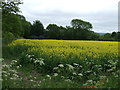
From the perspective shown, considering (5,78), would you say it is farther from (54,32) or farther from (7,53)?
(54,32)

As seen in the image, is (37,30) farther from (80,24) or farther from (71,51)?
(71,51)

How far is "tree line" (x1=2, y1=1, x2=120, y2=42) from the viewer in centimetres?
3017

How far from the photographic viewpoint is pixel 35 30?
2872 inches

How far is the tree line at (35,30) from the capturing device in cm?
3017

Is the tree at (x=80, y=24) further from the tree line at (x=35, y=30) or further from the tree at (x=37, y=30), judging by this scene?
the tree at (x=37, y=30)

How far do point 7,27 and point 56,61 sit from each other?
22105 mm

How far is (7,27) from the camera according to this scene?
31047mm

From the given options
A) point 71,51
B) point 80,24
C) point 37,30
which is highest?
point 80,24

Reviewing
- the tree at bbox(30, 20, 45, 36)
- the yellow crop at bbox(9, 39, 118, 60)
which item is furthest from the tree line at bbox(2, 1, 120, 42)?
the yellow crop at bbox(9, 39, 118, 60)

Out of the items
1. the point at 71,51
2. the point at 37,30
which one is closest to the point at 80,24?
the point at 37,30

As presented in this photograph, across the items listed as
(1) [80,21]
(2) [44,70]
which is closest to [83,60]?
(2) [44,70]

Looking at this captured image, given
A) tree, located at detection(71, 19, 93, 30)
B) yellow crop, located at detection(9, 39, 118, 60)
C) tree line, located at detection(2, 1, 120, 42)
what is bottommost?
yellow crop, located at detection(9, 39, 118, 60)

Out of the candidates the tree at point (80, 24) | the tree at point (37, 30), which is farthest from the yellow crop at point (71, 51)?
the tree at point (80, 24)

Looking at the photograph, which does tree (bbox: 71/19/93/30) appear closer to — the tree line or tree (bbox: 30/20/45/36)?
the tree line
